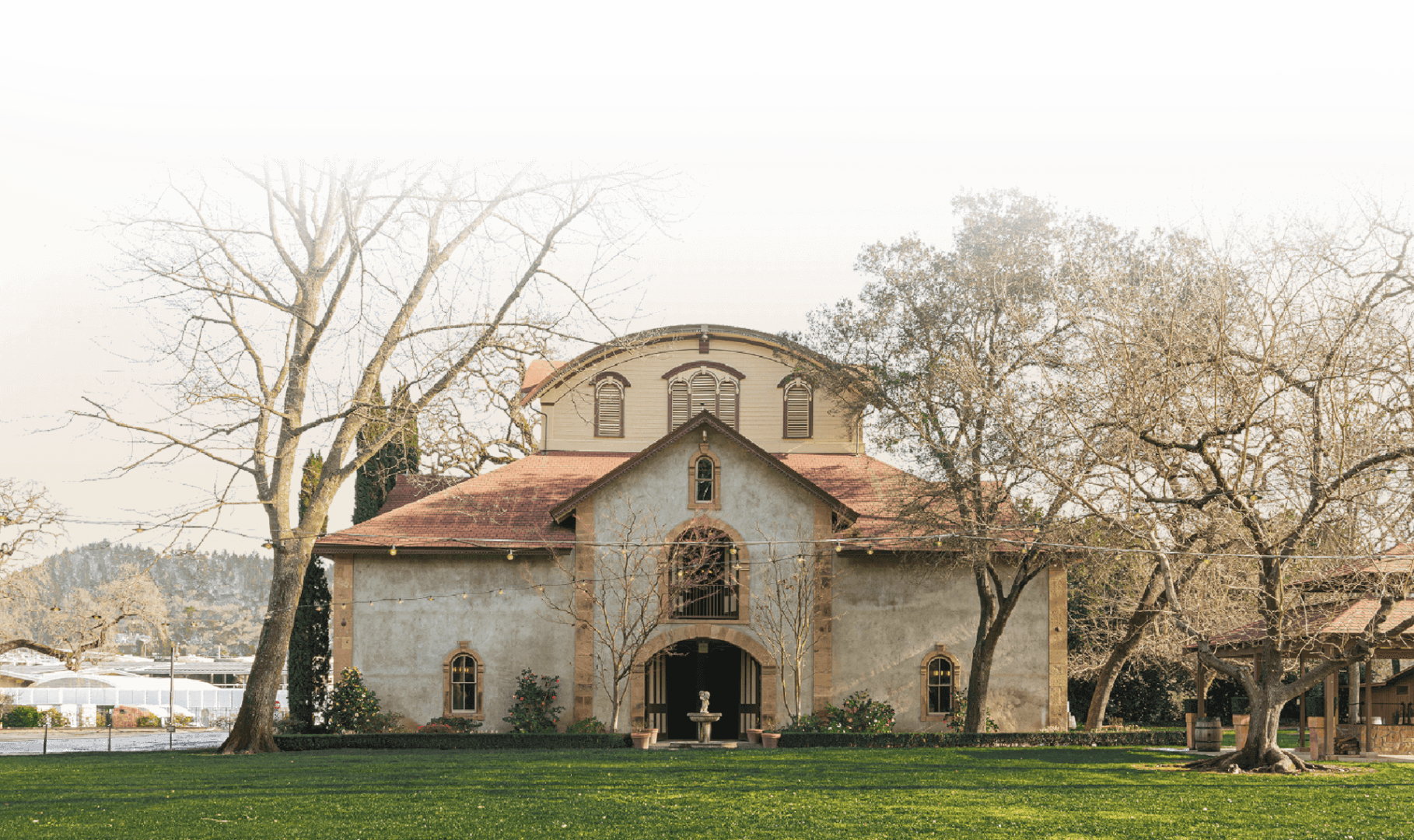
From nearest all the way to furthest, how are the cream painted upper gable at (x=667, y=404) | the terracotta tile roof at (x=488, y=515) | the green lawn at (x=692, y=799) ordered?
the green lawn at (x=692, y=799)
the terracotta tile roof at (x=488, y=515)
the cream painted upper gable at (x=667, y=404)

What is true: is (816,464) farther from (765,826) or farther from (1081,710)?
(765,826)

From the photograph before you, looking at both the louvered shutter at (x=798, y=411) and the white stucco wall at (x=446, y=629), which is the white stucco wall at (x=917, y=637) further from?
the white stucco wall at (x=446, y=629)

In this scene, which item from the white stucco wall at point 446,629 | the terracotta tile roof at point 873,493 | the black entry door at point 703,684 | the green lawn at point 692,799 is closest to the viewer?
the green lawn at point 692,799

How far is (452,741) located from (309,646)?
7.22 metres

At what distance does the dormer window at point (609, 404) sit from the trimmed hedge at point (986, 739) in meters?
11.8

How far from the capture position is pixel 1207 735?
77.5ft

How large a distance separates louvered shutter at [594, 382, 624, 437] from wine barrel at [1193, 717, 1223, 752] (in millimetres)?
16937

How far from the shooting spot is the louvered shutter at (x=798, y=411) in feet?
113

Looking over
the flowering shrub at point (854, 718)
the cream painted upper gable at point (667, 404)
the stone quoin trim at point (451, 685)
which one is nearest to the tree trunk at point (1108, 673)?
the flowering shrub at point (854, 718)

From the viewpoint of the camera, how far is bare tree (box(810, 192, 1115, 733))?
25469 millimetres

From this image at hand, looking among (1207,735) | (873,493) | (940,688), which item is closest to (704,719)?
(940,688)

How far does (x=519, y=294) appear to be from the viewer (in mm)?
26375

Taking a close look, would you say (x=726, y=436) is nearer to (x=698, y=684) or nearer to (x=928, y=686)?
(x=698, y=684)

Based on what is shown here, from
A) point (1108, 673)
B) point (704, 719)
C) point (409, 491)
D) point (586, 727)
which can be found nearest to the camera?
point (704, 719)
